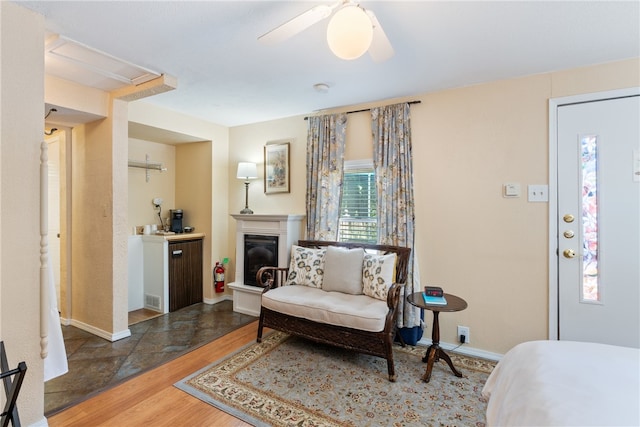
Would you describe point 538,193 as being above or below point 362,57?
below

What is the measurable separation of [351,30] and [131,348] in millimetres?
3127

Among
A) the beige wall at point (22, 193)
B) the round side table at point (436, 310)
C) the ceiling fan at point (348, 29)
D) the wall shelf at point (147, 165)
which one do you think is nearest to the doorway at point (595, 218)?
the round side table at point (436, 310)

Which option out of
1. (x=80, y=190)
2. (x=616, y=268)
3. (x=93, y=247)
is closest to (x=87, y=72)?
(x=80, y=190)

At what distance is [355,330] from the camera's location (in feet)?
7.87

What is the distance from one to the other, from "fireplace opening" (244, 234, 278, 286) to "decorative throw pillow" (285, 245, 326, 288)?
471 mm

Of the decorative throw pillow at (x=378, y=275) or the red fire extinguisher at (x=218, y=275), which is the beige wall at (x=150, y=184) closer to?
the red fire extinguisher at (x=218, y=275)

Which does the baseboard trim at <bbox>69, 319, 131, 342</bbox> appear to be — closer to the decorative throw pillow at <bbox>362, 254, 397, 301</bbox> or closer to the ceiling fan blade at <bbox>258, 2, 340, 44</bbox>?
the decorative throw pillow at <bbox>362, 254, 397, 301</bbox>

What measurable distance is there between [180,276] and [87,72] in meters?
2.44

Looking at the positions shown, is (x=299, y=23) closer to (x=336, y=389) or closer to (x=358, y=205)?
(x=358, y=205)

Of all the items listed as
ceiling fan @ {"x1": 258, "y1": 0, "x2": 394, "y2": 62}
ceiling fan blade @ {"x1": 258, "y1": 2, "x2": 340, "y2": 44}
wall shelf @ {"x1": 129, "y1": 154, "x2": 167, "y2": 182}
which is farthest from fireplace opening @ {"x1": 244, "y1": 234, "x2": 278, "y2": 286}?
ceiling fan @ {"x1": 258, "y1": 0, "x2": 394, "y2": 62}

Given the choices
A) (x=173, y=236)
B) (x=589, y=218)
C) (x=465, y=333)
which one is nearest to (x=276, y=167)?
(x=173, y=236)

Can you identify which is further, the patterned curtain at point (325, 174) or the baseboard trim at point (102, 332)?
the patterned curtain at point (325, 174)

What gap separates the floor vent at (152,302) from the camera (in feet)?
12.5

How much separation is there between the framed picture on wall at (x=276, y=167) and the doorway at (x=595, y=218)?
8.78 ft
